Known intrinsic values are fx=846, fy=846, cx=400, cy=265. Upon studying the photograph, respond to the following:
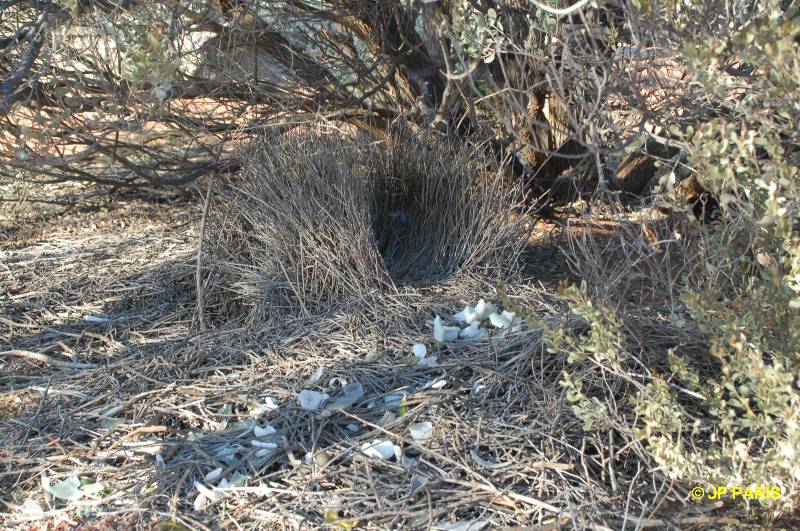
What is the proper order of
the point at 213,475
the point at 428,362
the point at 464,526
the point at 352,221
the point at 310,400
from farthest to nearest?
1. the point at 352,221
2. the point at 428,362
3. the point at 310,400
4. the point at 213,475
5. the point at 464,526

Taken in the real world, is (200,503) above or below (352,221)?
below

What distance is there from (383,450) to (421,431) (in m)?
0.14

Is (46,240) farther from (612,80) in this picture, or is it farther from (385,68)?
(612,80)

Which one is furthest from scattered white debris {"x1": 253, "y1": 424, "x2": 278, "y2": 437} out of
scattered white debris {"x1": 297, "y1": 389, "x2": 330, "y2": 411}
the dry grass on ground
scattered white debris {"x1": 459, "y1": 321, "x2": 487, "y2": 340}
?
scattered white debris {"x1": 459, "y1": 321, "x2": 487, "y2": 340}

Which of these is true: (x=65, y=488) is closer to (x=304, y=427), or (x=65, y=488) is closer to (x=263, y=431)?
(x=263, y=431)

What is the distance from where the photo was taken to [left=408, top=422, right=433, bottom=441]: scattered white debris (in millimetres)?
2738

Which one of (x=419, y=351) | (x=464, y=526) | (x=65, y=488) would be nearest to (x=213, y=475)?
(x=65, y=488)

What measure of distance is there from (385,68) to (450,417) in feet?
9.34

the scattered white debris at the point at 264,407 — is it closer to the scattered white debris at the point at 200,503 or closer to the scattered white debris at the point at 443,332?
A: the scattered white debris at the point at 200,503

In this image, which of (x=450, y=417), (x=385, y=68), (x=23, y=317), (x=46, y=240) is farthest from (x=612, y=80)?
(x=46, y=240)

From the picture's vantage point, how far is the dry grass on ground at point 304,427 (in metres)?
2.47

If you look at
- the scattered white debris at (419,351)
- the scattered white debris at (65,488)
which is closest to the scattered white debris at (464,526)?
the scattered white debris at (419,351)

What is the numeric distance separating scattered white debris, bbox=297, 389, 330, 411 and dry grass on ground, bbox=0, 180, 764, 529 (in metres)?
0.03

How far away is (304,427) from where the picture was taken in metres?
2.88
